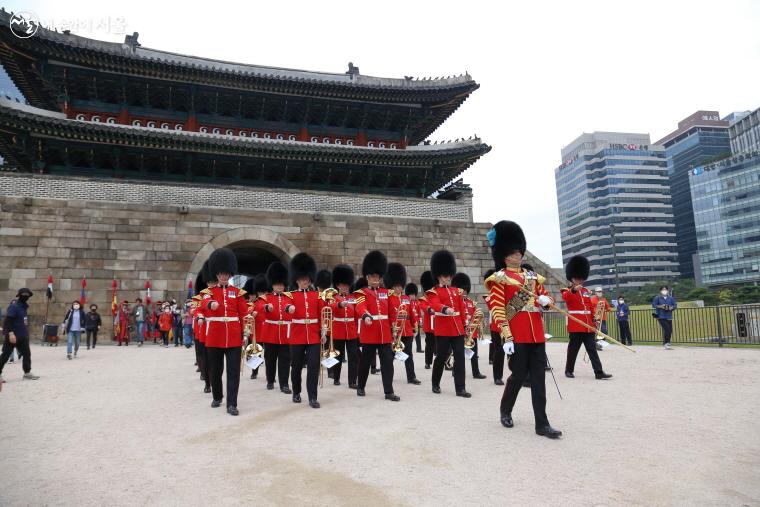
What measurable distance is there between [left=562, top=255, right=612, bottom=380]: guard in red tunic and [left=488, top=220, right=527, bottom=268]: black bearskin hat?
9.72 ft

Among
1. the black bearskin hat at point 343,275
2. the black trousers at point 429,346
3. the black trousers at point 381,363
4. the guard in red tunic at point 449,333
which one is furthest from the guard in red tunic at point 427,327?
the black bearskin hat at point 343,275

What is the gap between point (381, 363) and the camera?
7.27m

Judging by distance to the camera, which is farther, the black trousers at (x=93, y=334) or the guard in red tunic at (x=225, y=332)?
the black trousers at (x=93, y=334)

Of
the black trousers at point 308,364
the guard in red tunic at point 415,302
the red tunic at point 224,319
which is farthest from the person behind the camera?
the guard in red tunic at point 415,302

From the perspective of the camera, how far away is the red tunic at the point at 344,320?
28.7ft

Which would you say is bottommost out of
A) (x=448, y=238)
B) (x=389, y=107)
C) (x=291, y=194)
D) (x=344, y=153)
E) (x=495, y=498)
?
(x=495, y=498)

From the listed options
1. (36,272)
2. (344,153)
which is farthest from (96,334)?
(344,153)

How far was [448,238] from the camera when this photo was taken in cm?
2139

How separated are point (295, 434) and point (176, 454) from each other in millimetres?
1214

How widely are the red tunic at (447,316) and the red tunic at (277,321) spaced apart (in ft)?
7.53

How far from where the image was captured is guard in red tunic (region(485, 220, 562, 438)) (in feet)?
17.2

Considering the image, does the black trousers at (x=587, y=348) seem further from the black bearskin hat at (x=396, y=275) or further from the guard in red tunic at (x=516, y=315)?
the black bearskin hat at (x=396, y=275)

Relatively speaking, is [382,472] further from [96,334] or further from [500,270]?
[96,334]

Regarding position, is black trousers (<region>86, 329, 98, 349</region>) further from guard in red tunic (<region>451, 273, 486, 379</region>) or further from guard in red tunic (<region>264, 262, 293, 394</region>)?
guard in red tunic (<region>451, 273, 486, 379</region>)
